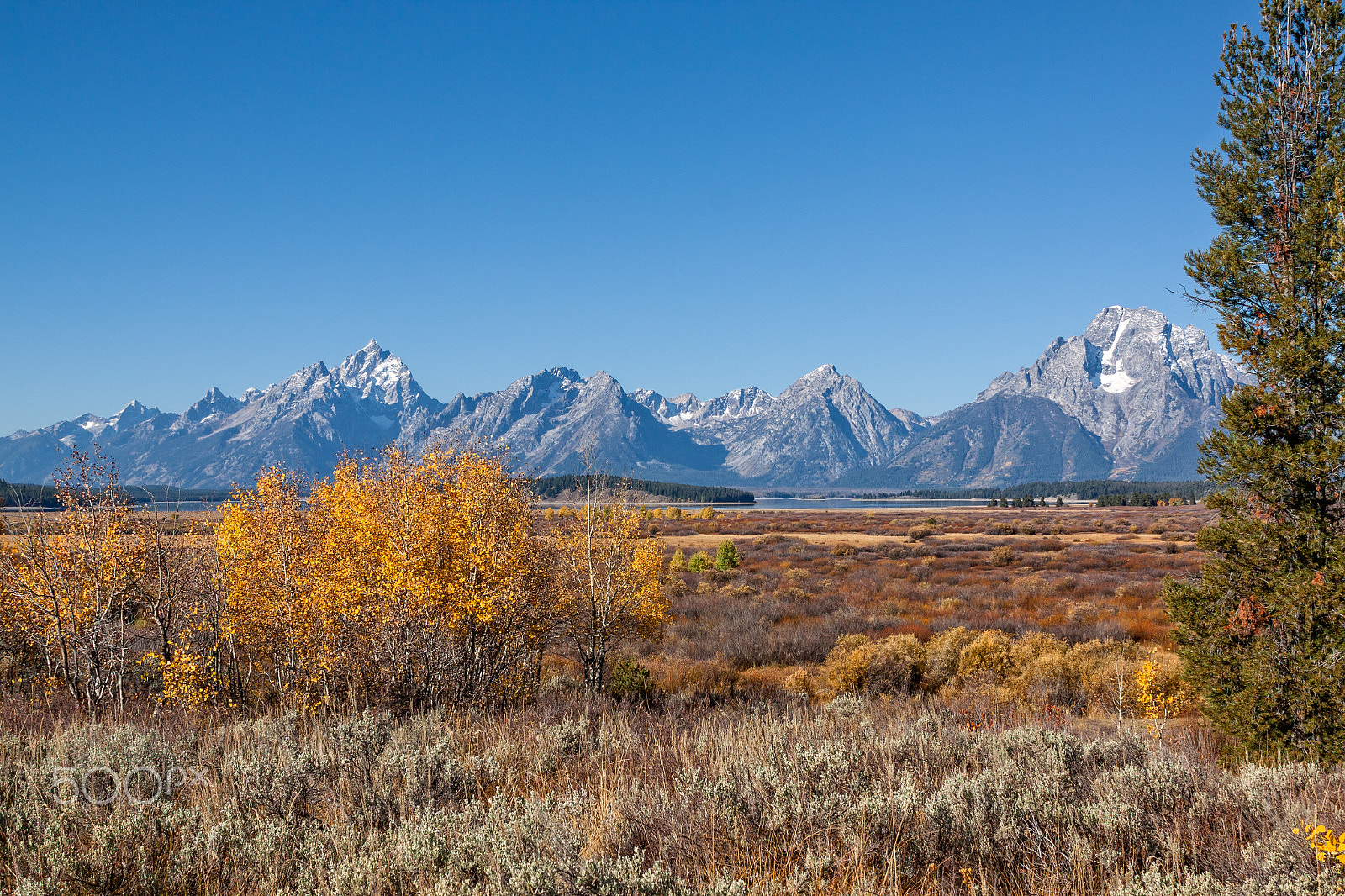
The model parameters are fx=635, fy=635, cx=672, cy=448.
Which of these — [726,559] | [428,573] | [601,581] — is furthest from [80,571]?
[726,559]

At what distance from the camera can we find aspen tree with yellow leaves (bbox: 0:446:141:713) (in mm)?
9773

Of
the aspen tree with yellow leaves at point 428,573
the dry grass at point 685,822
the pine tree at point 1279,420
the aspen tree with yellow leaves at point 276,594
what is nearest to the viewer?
the dry grass at point 685,822

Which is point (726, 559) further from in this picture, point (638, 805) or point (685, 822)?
point (685, 822)

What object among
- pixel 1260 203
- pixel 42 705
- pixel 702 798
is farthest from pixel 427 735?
pixel 1260 203

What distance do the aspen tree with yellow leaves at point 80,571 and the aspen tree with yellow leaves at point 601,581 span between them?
23.5 feet

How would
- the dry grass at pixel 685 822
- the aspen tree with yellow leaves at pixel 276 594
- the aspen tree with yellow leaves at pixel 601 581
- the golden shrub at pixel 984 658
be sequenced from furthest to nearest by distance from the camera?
the golden shrub at pixel 984 658, the aspen tree with yellow leaves at pixel 601 581, the aspen tree with yellow leaves at pixel 276 594, the dry grass at pixel 685 822

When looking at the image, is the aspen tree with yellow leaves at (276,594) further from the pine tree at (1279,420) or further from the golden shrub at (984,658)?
the golden shrub at (984,658)

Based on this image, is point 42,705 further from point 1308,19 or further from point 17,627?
point 1308,19

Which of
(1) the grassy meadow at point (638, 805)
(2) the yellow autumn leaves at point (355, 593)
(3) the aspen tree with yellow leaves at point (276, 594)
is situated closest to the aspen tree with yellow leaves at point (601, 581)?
(2) the yellow autumn leaves at point (355, 593)

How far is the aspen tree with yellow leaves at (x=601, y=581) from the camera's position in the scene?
42.8ft

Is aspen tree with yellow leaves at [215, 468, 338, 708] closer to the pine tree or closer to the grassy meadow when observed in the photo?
the grassy meadow

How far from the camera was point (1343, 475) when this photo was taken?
631 cm

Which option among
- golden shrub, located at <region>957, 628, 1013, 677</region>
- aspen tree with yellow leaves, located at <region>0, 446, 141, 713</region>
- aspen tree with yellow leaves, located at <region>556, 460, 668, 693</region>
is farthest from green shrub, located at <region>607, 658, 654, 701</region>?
aspen tree with yellow leaves, located at <region>0, 446, 141, 713</region>

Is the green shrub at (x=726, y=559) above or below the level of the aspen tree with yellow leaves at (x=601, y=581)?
below
